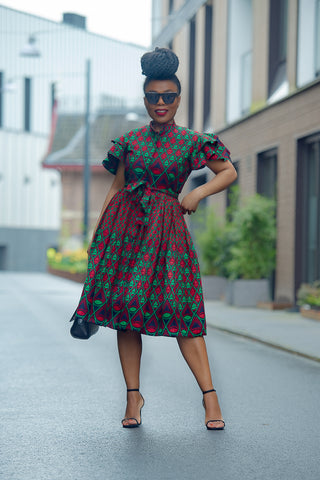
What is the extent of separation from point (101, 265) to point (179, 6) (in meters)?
19.8

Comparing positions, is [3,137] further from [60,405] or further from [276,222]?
[60,405]

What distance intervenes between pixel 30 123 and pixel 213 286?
121 feet

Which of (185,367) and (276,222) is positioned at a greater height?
(276,222)

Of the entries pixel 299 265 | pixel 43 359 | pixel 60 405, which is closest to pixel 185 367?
pixel 43 359

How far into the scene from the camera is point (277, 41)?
15.9m

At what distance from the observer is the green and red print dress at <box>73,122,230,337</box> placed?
421 cm

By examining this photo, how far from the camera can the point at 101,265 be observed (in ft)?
14.1

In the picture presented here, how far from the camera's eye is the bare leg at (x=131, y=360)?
→ 4.38m

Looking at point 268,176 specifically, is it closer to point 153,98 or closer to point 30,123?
point 153,98

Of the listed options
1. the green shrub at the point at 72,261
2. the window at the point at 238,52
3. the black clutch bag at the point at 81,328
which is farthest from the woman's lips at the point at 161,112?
the green shrub at the point at 72,261

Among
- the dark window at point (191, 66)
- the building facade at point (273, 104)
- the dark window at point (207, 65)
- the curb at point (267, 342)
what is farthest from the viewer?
the dark window at point (191, 66)

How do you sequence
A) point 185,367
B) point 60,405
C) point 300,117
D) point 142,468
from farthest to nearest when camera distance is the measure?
point 300,117, point 185,367, point 60,405, point 142,468

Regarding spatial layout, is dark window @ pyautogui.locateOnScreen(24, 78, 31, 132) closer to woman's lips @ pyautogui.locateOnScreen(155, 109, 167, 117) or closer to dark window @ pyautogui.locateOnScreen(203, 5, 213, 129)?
dark window @ pyautogui.locateOnScreen(203, 5, 213, 129)

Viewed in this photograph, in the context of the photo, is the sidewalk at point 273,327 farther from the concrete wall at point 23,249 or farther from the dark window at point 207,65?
the concrete wall at point 23,249
